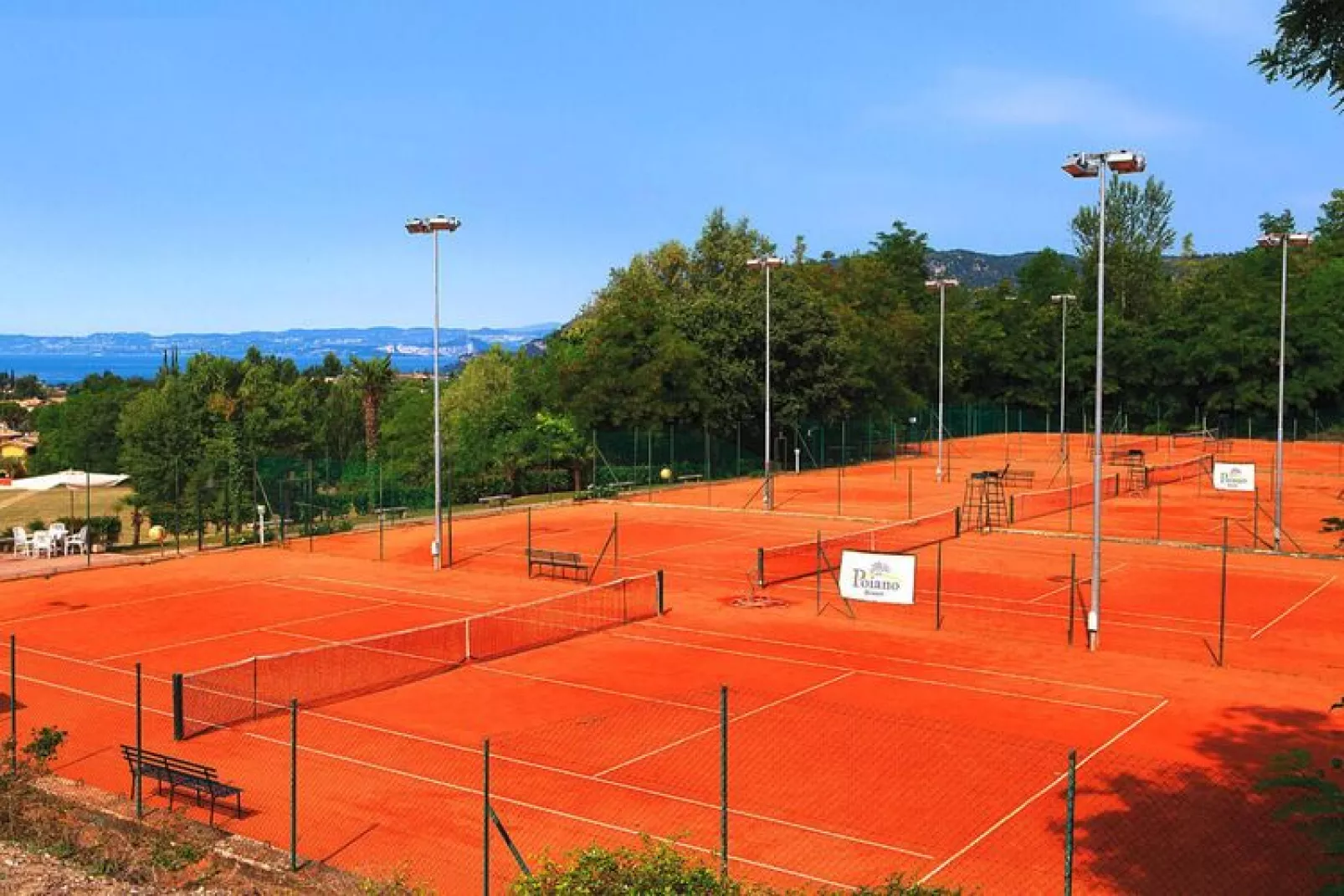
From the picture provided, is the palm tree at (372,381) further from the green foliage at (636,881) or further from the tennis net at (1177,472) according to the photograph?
the green foliage at (636,881)

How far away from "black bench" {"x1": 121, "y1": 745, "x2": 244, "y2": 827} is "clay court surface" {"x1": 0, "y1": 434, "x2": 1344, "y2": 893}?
335 millimetres

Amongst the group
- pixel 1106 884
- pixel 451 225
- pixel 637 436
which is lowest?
pixel 1106 884

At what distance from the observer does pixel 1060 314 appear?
100 m

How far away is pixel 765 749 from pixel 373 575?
19196 mm

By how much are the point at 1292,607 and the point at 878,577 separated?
10.6 metres

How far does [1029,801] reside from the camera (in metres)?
15.7

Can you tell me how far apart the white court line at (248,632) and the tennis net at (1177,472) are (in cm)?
4085

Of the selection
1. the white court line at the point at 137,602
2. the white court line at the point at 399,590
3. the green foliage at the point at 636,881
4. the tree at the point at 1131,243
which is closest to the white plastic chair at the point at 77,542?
the white court line at the point at 137,602

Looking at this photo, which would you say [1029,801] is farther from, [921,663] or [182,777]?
[182,777]

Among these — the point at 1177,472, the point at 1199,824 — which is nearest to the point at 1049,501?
the point at 1177,472

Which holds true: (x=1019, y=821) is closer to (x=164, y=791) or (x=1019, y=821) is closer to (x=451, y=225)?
(x=164, y=791)

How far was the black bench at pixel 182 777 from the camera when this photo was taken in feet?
49.2

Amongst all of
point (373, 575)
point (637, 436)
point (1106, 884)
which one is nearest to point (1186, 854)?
point (1106, 884)

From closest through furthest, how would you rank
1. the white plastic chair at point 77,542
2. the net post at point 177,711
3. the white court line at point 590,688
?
the net post at point 177,711, the white court line at point 590,688, the white plastic chair at point 77,542
